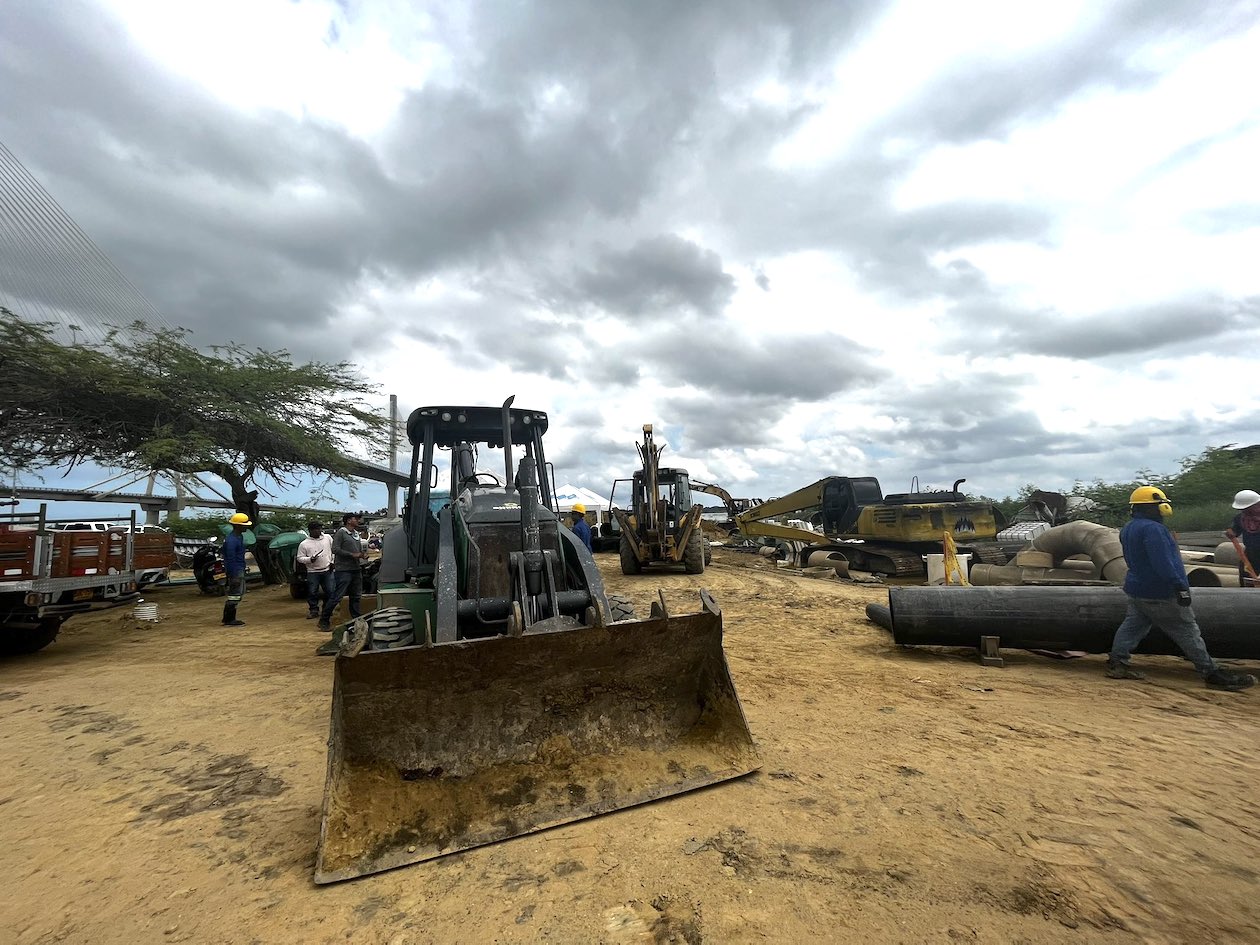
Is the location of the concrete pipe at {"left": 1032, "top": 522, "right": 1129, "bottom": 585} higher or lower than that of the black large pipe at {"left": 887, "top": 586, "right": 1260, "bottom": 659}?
higher

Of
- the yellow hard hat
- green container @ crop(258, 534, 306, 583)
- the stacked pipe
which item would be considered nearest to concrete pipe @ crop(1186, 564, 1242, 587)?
the stacked pipe

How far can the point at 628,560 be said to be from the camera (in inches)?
550

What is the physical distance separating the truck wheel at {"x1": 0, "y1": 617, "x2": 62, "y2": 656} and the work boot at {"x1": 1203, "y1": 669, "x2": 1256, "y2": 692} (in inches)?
480

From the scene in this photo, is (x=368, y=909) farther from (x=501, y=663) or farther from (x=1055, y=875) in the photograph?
(x=1055, y=875)

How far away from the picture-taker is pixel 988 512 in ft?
43.5

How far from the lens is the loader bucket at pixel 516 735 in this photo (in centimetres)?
282

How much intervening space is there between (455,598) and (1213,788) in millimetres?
4453

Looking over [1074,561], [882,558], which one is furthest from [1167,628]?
[882,558]

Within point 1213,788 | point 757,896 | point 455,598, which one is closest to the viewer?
point 757,896

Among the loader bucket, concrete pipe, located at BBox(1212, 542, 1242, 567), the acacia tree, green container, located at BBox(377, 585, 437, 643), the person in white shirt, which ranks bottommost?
the loader bucket

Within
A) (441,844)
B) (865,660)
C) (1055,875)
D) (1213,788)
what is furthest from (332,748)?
(865,660)

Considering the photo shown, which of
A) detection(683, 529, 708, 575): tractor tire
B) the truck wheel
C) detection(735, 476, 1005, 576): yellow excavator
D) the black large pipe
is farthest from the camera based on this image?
detection(683, 529, 708, 575): tractor tire

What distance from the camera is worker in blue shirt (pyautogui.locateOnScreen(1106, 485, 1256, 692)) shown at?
202 inches

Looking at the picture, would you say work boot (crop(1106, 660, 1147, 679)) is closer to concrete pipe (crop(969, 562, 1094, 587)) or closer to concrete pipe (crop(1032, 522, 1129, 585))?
concrete pipe (crop(1032, 522, 1129, 585))
